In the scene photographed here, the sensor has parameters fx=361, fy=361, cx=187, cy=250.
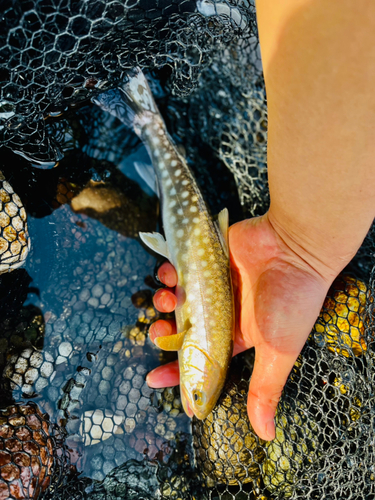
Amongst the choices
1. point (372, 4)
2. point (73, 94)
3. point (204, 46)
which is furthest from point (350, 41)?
point (73, 94)

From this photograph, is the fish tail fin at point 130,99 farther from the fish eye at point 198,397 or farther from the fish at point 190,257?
the fish eye at point 198,397

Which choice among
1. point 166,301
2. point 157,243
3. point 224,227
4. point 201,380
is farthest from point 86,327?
point 224,227

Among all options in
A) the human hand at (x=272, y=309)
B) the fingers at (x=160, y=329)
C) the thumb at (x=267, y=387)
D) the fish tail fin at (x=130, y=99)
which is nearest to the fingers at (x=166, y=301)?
the human hand at (x=272, y=309)

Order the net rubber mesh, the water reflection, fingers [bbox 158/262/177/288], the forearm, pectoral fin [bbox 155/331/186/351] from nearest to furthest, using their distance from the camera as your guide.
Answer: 1. the forearm
2. the net rubber mesh
3. pectoral fin [bbox 155/331/186/351]
4. the water reflection
5. fingers [bbox 158/262/177/288]

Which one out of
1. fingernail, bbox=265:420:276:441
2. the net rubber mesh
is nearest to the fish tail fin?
the net rubber mesh

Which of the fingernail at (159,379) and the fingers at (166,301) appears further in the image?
the fingernail at (159,379)

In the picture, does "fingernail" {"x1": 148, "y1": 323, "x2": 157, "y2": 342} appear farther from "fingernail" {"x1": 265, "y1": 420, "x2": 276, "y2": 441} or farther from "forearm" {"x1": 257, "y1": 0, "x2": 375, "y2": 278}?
"forearm" {"x1": 257, "y1": 0, "x2": 375, "y2": 278}

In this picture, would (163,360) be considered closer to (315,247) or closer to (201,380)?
(201,380)
